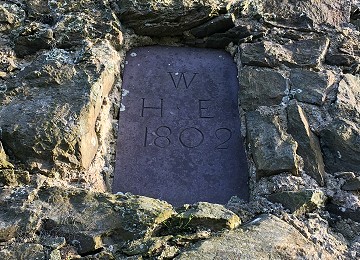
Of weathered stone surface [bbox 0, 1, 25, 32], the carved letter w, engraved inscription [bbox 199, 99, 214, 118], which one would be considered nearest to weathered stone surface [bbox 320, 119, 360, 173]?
engraved inscription [bbox 199, 99, 214, 118]

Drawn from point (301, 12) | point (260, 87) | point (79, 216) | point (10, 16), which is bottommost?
point (79, 216)

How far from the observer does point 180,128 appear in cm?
222

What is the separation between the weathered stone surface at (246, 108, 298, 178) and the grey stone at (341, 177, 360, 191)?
0.19 m

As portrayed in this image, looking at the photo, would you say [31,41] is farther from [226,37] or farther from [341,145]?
[341,145]

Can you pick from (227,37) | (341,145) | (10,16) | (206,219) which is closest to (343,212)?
(341,145)

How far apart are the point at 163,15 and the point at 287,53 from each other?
648 millimetres

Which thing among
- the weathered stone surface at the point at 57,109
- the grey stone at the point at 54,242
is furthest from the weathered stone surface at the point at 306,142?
the grey stone at the point at 54,242

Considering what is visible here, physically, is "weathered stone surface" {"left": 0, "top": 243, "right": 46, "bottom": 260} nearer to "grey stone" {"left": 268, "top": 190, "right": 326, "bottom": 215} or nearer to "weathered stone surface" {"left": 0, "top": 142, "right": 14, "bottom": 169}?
"weathered stone surface" {"left": 0, "top": 142, "right": 14, "bottom": 169}

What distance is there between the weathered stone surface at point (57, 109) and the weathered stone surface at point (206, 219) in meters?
0.48

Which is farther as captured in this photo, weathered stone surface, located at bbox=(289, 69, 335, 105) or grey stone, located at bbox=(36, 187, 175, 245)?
weathered stone surface, located at bbox=(289, 69, 335, 105)

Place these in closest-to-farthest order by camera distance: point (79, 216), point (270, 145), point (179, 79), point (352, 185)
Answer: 1. point (79, 216)
2. point (352, 185)
3. point (270, 145)
4. point (179, 79)

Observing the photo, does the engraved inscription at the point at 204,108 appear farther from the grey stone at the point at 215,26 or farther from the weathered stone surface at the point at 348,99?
the weathered stone surface at the point at 348,99

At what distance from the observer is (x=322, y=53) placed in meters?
2.41

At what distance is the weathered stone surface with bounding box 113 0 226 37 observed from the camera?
8.23 ft
